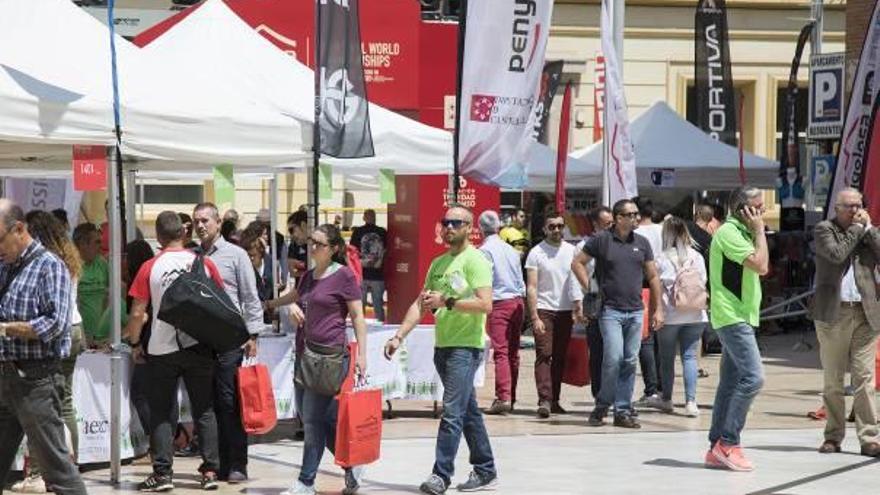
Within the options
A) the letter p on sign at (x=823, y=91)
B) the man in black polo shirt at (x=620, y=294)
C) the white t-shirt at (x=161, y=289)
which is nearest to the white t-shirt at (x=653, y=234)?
the man in black polo shirt at (x=620, y=294)

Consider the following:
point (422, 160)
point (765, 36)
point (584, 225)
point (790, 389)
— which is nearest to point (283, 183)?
point (584, 225)

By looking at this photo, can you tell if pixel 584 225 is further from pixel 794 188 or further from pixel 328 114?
pixel 328 114

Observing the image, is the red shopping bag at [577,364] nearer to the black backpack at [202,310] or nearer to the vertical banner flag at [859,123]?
the vertical banner flag at [859,123]

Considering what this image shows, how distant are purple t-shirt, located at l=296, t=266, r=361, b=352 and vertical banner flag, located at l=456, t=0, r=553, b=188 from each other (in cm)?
304

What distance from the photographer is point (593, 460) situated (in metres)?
12.5

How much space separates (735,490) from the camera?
1109 cm

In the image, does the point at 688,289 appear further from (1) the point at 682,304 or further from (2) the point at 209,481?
(2) the point at 209,481

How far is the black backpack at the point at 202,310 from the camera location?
10781 mm

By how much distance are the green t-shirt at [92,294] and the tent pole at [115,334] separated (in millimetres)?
1144

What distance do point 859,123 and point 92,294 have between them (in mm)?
8165

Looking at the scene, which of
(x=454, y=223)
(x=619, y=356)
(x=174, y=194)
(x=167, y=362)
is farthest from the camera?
(x=174, y=194)

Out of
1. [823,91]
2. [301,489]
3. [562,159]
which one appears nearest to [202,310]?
[301,489]

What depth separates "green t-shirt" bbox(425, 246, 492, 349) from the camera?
10.7 meters

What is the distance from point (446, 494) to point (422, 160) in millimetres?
3998
